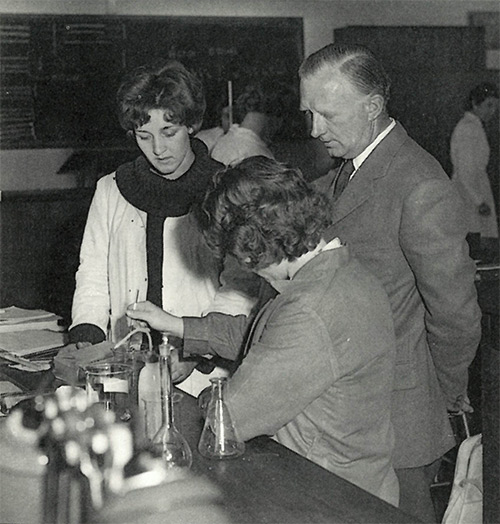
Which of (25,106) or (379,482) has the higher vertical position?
(25,106)

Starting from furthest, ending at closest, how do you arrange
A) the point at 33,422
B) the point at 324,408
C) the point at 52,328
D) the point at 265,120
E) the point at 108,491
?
1. the point at 265,120
2. the point at 52,328
3. the point at 33,422
4. the point at 324,408
5. the point at 108,491

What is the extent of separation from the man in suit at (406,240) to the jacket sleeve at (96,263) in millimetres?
783

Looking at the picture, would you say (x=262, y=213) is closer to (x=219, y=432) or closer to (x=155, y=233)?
(x=219, y=432)

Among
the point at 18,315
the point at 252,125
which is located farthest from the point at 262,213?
the point at 252,125

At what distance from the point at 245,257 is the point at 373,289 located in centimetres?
27

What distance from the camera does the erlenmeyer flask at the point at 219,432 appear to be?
1.71 meters

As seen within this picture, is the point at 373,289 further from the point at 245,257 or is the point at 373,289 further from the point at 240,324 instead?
the point at 240,324

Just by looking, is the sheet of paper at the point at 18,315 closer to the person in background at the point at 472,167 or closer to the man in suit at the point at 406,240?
the man in suit at the point at 406,240

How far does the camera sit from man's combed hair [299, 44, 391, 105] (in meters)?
2.13

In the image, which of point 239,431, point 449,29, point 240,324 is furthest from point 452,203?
point 449,29

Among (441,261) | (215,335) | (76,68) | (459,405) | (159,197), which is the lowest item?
(459,405)

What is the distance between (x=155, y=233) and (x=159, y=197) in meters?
0.10

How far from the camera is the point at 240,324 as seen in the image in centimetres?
214

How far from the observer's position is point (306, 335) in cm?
171
